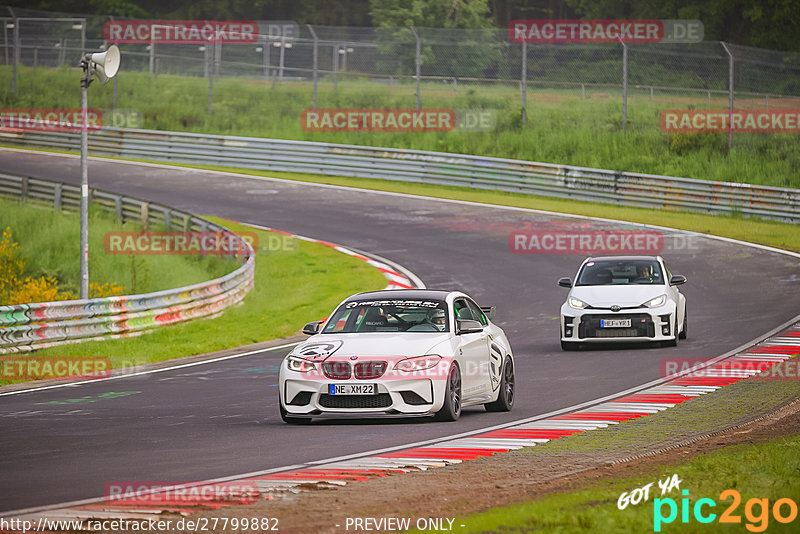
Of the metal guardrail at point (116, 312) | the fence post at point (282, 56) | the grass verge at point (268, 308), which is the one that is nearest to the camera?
the metal guardrail at point (116, 312)

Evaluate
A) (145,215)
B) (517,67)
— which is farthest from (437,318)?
(517,67)

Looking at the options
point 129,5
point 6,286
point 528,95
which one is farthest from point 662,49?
point 129,5

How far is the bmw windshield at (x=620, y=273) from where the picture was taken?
66.0 feet

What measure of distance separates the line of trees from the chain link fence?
21.9 meters

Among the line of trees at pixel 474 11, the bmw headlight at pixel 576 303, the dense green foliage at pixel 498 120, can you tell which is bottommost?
the bmw headlight at pixel 576 303

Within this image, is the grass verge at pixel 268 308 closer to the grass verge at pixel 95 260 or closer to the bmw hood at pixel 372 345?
the grass verge at pixel 95 260

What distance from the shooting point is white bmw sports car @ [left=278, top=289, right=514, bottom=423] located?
1176 cm

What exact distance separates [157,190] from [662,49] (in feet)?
58.9

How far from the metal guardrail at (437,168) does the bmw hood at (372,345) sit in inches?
962

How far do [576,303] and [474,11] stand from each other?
51620mm

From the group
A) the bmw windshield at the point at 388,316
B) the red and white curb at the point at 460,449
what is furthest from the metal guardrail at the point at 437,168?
the bmw windshield at the point at 388,316

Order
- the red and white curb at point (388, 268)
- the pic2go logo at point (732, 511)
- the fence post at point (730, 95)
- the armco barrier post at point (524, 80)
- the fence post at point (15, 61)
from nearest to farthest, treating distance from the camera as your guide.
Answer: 1. the pic2go logo at point (732, 511)
2. the red and white curb at point (388, 268)
3. the fence post at point (730, 95)
4. the armco barrier post at point (524, 80)
5. the fence post at point (15, 61)

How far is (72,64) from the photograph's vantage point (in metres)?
52.7

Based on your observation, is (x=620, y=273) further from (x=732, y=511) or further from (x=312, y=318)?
(x=732, y=511)
